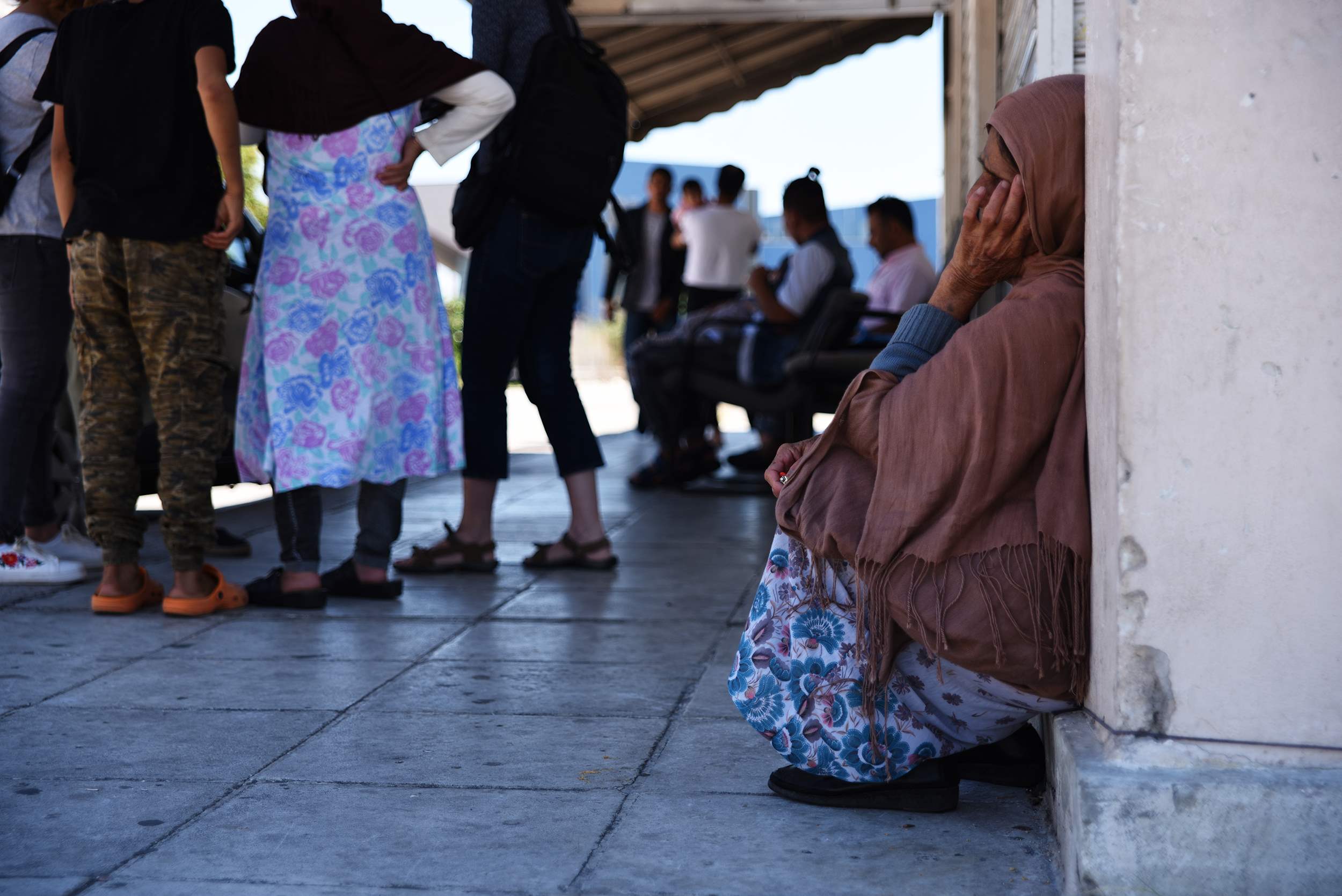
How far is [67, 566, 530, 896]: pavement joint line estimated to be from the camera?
2.15m

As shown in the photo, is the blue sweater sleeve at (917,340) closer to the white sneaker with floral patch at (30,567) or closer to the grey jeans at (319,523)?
the grey jeans at (319,523)

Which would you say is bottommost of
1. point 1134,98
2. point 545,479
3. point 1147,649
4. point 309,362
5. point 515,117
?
point 545,479

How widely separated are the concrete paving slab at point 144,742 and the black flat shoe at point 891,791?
103 cm

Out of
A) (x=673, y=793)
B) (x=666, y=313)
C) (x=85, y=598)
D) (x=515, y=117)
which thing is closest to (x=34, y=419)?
(x=85, y=598)

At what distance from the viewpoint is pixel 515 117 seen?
178 inches

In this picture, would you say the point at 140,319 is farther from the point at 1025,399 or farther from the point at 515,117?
the point at 1025,399

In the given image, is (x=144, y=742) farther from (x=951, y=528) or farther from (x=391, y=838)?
(x=951, y=528)

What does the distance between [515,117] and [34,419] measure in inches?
71.1

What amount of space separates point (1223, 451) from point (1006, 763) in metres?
0.90

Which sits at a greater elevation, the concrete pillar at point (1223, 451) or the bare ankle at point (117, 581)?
the concrete pillar at point (1223, 451)

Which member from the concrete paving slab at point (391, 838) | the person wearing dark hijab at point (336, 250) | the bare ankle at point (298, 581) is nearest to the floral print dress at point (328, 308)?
the person wearing dark hijab at point (336, 250)

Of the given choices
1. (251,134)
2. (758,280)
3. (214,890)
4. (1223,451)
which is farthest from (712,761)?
(758,280)

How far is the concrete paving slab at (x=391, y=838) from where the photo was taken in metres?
2.12

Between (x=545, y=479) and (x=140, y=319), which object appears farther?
(x=545, y=479)
